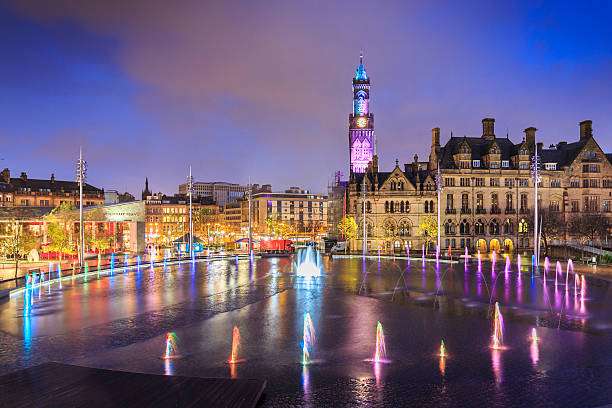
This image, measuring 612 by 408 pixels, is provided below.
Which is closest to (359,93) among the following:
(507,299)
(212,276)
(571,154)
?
(571,154)

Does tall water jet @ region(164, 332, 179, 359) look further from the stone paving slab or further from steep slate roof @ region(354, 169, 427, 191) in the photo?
steep slate roof @ region(354, 169, 427, 191)

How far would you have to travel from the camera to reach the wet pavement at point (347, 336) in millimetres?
13734

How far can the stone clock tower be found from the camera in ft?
377

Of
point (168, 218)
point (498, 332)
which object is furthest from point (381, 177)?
point (168, 218)

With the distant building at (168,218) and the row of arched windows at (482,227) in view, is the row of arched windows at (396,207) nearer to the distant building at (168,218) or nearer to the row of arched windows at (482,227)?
the row of arched windows at (482,227)

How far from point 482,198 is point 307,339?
7148 cm

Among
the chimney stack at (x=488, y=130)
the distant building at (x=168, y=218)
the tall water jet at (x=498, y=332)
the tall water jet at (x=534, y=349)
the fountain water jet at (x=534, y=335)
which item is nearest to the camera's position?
the tall water jet at (x=534, y=349)

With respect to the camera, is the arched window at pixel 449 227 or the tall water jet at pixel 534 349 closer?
the tall water jet at pixel 534 349

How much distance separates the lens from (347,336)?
64.0 ft

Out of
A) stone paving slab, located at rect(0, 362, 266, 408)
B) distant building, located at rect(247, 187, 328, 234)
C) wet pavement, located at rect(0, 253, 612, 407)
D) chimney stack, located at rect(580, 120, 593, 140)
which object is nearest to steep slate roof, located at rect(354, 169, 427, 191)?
chimney stack, located at rect(580, 120, 593, 140)

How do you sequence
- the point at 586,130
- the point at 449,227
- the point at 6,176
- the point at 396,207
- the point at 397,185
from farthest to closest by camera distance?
1. the point at 6,176
2. the point at 586,130
3. the point at 397,185
4. the point at 396,207
5. the point at 449,227

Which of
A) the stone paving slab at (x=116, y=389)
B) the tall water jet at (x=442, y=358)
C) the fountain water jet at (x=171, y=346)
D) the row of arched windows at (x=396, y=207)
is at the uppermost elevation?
the row of arched windows at (x=396, y=207)

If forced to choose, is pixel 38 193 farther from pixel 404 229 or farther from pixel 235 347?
pixel 235 347

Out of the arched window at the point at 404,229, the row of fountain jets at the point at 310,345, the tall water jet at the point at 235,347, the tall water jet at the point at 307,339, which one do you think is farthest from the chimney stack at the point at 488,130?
the tall water jet at the point at 235,347
